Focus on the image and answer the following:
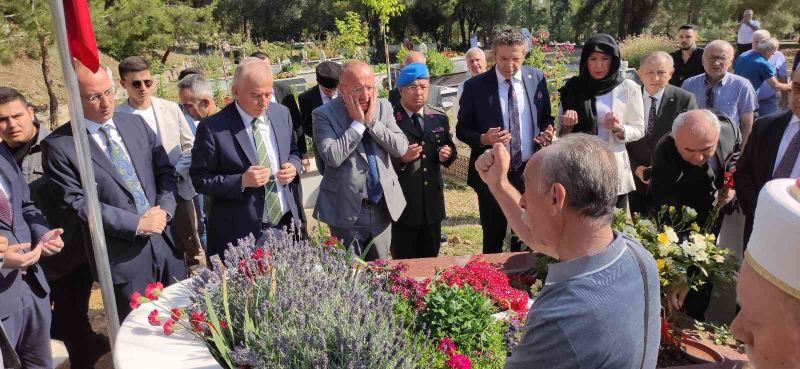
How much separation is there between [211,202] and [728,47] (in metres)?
4.74

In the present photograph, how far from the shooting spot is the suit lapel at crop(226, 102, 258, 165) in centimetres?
359

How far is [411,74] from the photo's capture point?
4.39 metres

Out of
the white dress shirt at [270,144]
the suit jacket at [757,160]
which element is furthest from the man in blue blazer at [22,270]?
the suit jacket at [757,160]

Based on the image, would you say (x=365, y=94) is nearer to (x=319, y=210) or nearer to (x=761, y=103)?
(x=319, y=210)

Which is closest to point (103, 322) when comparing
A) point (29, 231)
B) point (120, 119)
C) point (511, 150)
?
point (29, 231)

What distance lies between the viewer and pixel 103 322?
4.68 meters

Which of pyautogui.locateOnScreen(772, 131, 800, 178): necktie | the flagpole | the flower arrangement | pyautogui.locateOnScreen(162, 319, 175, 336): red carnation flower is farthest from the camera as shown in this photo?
pyautogui.locateOnScreen(772, 131, 800, 178): necktie

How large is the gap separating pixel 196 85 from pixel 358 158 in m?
2.11

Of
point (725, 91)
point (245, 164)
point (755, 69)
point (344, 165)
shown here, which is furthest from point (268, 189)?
point (755, 69)

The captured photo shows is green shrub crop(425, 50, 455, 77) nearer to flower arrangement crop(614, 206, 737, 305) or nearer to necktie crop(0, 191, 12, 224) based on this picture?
flower arrangement crop(614, 206, 737, 305)

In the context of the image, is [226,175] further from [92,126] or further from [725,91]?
[725,91]

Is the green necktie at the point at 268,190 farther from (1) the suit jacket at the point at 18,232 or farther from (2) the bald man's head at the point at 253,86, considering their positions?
(1) the suit jacket at the point at 18,232

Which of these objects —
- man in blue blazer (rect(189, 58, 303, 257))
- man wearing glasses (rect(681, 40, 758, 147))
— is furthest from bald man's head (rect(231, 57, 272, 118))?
man wearing glasses (rect(681, 40, 758, 147))

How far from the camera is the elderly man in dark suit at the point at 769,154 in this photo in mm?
3506
